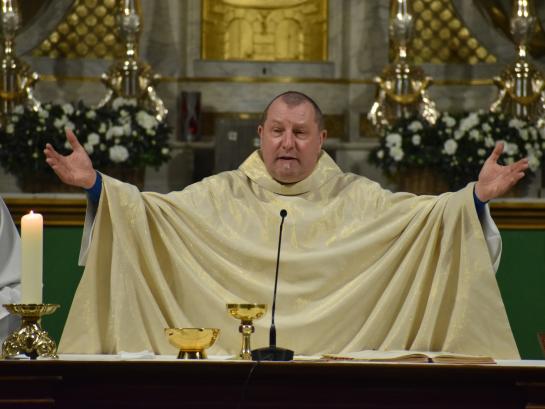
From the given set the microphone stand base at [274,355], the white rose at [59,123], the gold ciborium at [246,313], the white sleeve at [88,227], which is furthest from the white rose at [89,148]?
the microphone stand base at [274,355]

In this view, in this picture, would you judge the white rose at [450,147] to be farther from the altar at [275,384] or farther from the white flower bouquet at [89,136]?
the altar at [275,384]

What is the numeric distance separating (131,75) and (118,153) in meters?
0.96

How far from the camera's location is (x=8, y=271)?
6.22 m

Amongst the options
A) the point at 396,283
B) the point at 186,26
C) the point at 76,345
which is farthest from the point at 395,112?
the point at 76,345

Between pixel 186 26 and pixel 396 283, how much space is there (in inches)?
229

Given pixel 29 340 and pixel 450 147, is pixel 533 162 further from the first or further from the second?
pixel 29 340

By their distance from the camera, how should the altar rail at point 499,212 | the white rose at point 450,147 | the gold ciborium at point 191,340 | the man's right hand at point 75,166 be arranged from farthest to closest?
the white rose at point 450,147 < the altar rail at point 499,212 < the man's right hand at point 75,166 < the gold ciborium at point 191,340

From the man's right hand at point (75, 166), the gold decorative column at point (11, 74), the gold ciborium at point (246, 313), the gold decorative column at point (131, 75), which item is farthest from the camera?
the gold decorative column at point (131, 75)

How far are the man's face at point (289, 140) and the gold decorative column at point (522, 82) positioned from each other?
3.72 meters

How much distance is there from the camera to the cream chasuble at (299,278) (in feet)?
19.6

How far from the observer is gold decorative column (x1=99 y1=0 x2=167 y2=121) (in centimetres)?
1012

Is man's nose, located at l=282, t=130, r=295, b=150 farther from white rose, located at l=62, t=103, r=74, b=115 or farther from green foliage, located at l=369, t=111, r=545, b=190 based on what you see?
white rose, located at l=62, t=103, r=74, b=115

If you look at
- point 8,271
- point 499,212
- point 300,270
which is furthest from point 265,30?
point 8,271

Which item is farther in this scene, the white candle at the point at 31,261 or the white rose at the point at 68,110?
the white rose at the point at 68,110
